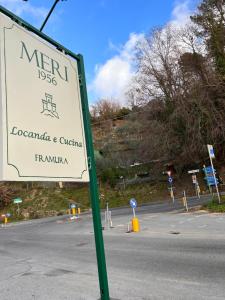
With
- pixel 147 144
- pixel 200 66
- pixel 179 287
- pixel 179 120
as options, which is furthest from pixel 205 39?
pixel 179 287

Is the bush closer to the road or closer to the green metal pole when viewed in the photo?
the road

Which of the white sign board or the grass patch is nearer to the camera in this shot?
the white sign board

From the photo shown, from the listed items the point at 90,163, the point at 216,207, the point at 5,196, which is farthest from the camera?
the point at 5,196

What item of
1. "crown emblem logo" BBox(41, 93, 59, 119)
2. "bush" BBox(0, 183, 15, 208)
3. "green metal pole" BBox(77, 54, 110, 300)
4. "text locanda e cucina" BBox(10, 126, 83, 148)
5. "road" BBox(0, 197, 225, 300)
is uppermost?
"bush" BBox(0, 183, 15, 208)

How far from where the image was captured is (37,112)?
3.03 metres

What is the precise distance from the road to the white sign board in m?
3.75

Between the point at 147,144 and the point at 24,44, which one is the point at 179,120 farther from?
the point at 24,44

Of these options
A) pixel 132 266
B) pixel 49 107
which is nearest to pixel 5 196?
pixel 132 266

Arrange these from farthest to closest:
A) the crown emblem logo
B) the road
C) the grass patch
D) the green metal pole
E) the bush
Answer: the bush < the grass patch < the road < the green metal pole < the crown emblem logo

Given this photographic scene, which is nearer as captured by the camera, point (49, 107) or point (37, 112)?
point (37, 112)

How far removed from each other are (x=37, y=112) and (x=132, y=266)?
22.0 ft

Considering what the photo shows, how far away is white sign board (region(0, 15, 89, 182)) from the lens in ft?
9.12

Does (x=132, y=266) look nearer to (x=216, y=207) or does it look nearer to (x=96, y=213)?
(x=96, y=213)

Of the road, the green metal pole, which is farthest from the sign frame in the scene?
the road
